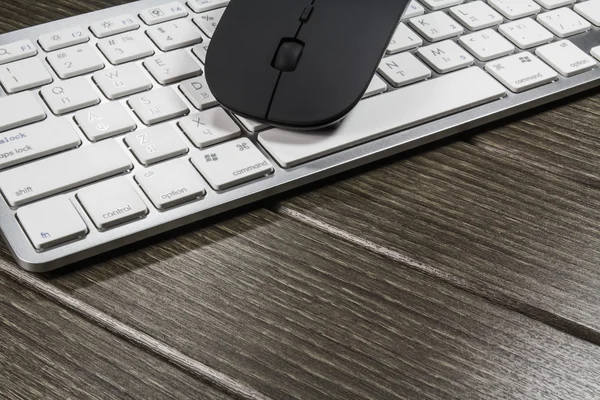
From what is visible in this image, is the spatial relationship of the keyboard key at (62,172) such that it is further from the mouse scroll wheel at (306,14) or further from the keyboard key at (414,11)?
the keyboard key at (414,11)

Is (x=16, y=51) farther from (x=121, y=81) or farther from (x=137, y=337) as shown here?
(x=137, y=337)

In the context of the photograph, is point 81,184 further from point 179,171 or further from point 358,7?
point 358,7

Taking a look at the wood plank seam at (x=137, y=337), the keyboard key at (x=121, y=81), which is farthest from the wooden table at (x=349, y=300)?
the keyboard key at (x=121, y=81)

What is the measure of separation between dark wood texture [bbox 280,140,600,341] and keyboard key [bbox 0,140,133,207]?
10 centimetres

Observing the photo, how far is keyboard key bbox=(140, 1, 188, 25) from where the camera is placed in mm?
485

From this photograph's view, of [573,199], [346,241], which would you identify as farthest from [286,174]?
[573,199]

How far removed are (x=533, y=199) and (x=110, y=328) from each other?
240 millimetres

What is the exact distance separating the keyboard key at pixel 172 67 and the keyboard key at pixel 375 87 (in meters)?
0.10

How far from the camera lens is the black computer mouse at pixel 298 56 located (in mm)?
405

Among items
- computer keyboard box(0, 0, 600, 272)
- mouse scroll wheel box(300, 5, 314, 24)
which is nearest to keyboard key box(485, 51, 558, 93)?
computer keyboard box(0, 0, 600, 272)

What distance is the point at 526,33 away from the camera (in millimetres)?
503

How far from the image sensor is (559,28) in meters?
0.51

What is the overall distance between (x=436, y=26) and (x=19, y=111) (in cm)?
28

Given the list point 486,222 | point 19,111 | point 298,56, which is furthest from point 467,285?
point 19,111
